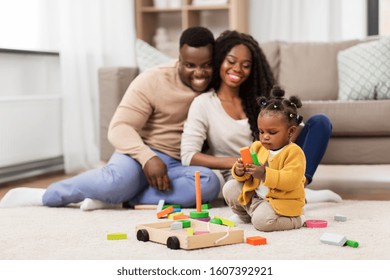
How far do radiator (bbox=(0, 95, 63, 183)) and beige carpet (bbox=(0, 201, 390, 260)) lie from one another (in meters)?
1.03

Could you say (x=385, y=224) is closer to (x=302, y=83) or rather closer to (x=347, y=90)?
(x=347, y=90)

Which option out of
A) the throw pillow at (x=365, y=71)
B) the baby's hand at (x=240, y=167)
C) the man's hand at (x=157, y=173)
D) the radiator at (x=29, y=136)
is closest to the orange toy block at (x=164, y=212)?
the man's hand at (x=157, y=173)

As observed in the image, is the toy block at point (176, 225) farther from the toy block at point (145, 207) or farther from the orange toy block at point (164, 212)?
the toy block at point (145, 207)

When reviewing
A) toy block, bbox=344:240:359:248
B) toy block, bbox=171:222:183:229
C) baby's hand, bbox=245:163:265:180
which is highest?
baby's hand, bbox=245:163:265:180

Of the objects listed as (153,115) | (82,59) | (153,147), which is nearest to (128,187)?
(153,147)

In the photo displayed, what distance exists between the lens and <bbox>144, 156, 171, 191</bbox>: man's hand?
8.50 ft

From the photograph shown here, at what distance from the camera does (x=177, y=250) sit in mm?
1917

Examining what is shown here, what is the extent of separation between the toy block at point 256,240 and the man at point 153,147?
0.68m

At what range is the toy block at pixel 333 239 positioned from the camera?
1.94 metres

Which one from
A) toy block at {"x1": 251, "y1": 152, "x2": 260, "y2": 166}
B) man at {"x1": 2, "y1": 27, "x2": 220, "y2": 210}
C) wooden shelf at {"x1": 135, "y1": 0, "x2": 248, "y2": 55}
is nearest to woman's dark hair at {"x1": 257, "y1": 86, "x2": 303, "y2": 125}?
toy block at {"x1": 251, "y1": 152, "x2": 260, "y2": 166}

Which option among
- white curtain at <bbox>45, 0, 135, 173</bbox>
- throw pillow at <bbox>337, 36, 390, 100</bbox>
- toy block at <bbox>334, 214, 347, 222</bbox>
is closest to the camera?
toy block at <bbox>334, 214, 347, 222</bbox>

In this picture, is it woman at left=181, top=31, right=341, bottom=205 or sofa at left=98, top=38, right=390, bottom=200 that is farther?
sofa at left=98, top=38, right=390, bottom=200

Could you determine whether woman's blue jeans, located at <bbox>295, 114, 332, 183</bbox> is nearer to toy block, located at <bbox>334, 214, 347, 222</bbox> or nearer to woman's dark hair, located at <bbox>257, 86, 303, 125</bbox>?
toy block, located at <bbox>334, 214, 347, 222</bbox>
